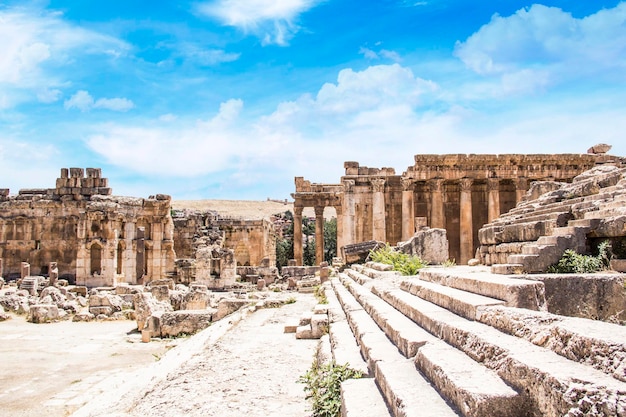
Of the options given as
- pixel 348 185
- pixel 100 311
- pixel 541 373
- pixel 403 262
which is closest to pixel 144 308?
pixel 100 311

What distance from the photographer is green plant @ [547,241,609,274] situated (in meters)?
6.96

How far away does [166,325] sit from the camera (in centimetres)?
1385

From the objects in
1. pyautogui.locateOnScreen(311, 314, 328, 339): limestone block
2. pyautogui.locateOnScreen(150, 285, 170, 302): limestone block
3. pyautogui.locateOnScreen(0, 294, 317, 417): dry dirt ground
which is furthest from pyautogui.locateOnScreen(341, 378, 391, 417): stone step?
pyautogui.locateOnScreen(150, 285, 170, 302): limestone block

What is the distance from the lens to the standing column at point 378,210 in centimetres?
2427

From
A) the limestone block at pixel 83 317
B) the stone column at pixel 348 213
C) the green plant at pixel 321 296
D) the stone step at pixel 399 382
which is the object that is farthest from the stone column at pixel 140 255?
the stone step at pixel 399 382

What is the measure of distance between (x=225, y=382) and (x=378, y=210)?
18561 mm

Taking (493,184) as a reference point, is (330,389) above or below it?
below

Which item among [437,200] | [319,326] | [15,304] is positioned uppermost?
[437,200]

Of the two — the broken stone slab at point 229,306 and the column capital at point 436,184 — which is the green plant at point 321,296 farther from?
the column capital at point 436,184

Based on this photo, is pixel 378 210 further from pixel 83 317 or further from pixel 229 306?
pixel 83 317

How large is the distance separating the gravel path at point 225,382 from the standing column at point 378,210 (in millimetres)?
14803

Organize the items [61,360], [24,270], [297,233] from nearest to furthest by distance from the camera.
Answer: [61,360], [24,270], [297,233]

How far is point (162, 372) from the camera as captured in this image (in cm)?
762

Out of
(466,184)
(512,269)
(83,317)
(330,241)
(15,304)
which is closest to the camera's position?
(512,269)
